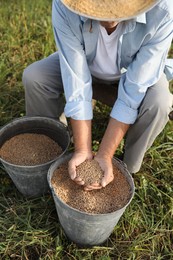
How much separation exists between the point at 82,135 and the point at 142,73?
0.42m

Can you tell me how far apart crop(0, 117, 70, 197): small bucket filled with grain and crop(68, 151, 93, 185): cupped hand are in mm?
130

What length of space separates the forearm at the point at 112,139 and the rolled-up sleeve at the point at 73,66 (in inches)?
5.1

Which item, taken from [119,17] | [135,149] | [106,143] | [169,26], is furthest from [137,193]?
[119,17]

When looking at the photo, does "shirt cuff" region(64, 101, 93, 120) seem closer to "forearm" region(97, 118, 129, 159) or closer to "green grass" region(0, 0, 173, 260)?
"forearm" region(97, 118, 129, 159)

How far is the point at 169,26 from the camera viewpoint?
1.76m

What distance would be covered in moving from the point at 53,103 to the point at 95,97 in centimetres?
25

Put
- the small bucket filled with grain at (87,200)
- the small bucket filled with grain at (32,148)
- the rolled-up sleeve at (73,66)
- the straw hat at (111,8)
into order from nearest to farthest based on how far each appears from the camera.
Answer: the straw hat at (111,8)
the small bucket filled with grain at (87,200)
the rolled-up sleeve at (73,66)
the small bucket filled with grain at (32,148)

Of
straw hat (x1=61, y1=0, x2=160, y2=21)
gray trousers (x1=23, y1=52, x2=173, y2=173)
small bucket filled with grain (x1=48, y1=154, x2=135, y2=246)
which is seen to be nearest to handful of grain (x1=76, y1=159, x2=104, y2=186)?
small bucket filled with grain (x1=48, y1=154, x2=135, y2=246)

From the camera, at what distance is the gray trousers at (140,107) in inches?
76.5

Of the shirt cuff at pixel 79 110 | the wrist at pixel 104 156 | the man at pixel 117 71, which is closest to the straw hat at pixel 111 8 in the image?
the man at pixel 117 71

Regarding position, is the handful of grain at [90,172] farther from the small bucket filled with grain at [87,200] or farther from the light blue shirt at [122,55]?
the light blue shirt at [122,55]

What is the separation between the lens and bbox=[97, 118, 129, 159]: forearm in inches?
74.3

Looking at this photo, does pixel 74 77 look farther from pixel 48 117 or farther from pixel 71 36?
pixel 48 117

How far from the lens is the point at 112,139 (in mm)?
1898
